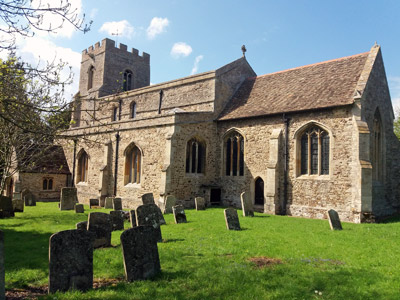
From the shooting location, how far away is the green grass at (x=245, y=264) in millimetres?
5191

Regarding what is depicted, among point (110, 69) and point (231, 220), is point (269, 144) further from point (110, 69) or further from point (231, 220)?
point (110, 69)

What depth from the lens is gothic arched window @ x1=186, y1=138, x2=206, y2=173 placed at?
18.0 meters

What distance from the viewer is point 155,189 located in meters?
17.7

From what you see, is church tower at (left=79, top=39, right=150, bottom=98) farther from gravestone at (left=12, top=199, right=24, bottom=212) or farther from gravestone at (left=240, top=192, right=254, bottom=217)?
gravestone at (left=240, top=192, right=254, bottom=217)

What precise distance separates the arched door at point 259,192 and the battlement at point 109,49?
22187 millimetres

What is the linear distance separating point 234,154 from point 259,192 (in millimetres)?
2790

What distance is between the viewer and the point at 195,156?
1831cm

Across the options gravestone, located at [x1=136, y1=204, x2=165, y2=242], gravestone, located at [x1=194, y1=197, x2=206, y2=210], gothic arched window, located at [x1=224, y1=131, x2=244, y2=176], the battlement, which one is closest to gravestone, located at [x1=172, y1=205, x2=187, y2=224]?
gravestone, located at [x1=136, y1=204, x2=165, y2=242]

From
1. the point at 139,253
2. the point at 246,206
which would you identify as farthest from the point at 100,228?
the point at 246,206

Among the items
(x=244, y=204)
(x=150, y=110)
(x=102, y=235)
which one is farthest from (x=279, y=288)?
(x=150, y=110)

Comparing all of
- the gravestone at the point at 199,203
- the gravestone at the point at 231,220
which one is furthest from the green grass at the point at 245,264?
the gravestone at the point at 199,203

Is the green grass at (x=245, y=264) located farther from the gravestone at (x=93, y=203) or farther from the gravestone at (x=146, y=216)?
the gravestone at (x=93, y=203)

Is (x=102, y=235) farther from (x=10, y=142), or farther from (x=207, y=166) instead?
(x=207, y=166)

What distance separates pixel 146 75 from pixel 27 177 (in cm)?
1705
